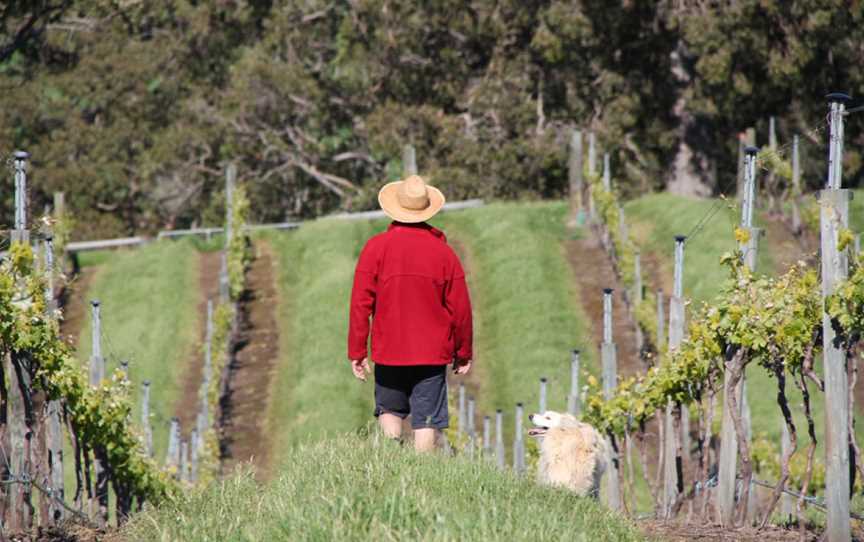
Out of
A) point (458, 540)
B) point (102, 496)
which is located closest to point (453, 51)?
point (102, 496)

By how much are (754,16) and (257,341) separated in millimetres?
15033

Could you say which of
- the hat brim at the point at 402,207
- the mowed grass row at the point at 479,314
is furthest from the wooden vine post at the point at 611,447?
the mowed grass row at the point at 479,314

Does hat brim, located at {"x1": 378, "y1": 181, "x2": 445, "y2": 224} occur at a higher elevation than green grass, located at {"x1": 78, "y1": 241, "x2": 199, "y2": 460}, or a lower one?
higher

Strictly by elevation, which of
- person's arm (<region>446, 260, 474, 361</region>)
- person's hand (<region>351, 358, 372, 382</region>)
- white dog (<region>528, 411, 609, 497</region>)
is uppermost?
person's arm (<region>446, 260, 474, 361</region>)

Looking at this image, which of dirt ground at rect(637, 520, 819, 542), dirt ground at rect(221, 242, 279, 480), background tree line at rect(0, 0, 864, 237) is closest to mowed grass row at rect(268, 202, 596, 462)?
dirt ground at rect(221, 242, 279, 480)

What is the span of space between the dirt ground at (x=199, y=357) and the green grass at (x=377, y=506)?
524 inches

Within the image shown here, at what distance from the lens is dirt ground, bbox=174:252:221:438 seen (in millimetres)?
20812

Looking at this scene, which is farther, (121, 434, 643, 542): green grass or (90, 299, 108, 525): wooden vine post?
(90, 299, 108, 525): wooden vine post

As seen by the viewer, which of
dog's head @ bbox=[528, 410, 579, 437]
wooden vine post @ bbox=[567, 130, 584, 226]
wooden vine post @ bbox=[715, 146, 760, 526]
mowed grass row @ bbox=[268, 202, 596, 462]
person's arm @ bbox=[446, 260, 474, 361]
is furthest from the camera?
wooden vine post @ bbox=[567, 130, 584, 226]

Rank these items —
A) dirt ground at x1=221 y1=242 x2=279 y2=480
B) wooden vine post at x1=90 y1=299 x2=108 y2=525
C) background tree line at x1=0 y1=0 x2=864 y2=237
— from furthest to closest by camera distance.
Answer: background tree line at x1=0 y1=0 x2=864 y2=237
dirt ground at x1=221 y1=242 x2=279 y2=480
wooden vine post at x1=90 y1=299 x2=108 y2=525

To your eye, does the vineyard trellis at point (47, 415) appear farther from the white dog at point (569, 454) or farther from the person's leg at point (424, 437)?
the white dog at point (569, 454)

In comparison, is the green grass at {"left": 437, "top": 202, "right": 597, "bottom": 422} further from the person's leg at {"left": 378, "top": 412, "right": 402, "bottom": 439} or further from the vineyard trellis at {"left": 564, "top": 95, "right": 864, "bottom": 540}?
the person's leg at {"left": 378, "top": 412, "right": 402, "bottom": 439}

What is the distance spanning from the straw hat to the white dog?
1415 mm

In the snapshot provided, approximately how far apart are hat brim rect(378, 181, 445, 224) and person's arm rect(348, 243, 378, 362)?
0.23m
